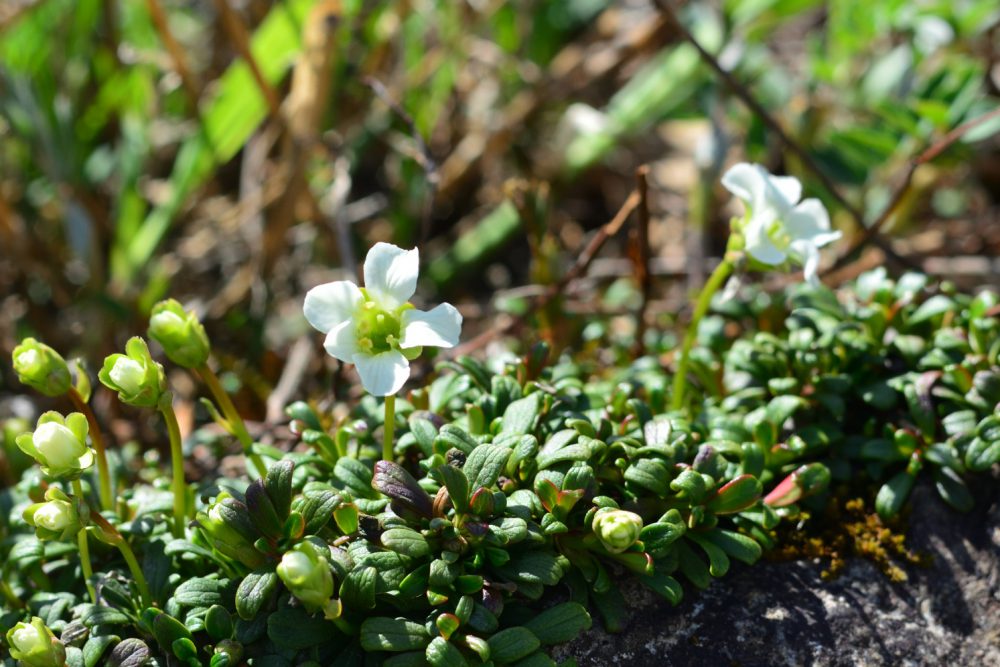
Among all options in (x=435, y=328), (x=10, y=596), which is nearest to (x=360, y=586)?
(x=435, y=328)

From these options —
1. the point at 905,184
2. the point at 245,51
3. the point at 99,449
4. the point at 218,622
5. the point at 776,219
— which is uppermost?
the point at 245,51

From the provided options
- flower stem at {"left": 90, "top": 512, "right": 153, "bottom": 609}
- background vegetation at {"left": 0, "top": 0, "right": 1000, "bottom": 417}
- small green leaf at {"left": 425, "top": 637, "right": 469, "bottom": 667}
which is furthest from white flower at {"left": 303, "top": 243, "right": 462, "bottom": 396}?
background vegetation at {"left": 0, "top": 0, "right": 1000, "bottom": 417}

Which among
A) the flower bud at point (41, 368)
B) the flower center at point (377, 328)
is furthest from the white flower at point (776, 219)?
the flower bud at point (41, 368)

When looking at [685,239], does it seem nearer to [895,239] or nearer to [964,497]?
[895,239]

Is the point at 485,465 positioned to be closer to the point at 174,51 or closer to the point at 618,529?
the point at 618,529

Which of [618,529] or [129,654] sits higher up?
[129,654]

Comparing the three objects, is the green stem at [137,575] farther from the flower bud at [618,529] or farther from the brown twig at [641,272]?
the brown twig at [641,272]
